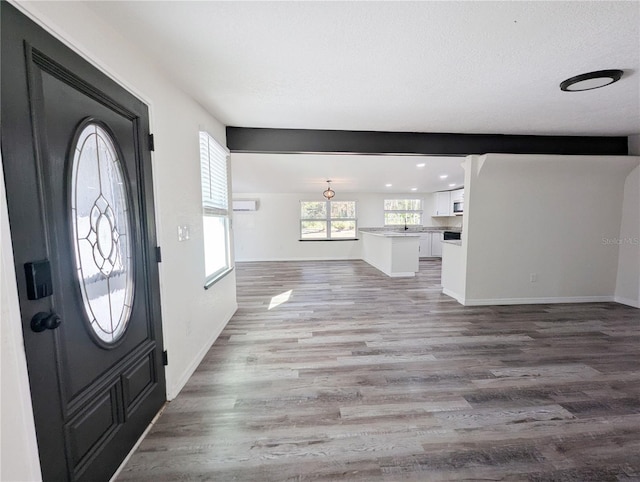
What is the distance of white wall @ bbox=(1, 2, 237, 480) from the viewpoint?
88 cm

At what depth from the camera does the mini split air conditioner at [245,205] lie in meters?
7.90

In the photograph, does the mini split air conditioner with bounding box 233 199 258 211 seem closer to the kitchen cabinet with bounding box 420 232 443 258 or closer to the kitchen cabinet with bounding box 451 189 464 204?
the kitchen cabinet with bounding box 420 232 443 258

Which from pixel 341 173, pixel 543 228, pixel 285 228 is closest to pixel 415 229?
pixel 341 173

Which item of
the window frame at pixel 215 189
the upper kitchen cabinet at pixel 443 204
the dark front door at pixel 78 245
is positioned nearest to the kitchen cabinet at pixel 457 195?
the upper kitchen cabinet at pixel 443 204

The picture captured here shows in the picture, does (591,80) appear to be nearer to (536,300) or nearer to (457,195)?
(536,300)

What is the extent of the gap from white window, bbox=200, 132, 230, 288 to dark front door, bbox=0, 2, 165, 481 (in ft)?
3.22

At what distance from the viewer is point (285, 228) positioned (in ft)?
27.2

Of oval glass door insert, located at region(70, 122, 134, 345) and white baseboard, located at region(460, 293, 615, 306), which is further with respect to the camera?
white baseboard, located at region(460, 293, 615, 306)

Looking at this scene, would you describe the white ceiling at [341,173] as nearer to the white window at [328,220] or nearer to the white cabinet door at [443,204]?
the white cabinet door at [443,204]

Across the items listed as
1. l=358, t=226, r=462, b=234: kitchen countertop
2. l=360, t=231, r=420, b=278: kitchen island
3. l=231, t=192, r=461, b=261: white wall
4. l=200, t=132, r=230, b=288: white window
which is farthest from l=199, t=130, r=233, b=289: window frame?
l=358, t=226, r=462, b=234: kitchen countertop

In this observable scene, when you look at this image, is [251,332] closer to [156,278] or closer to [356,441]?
[156,278]

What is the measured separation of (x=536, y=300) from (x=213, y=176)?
5.08 meters

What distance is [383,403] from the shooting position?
1.87 meters

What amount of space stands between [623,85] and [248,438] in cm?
397
